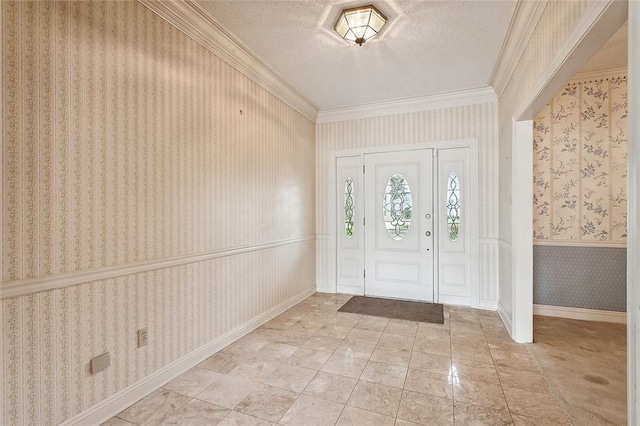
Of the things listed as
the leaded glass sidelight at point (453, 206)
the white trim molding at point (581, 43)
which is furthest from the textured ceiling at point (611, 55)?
the leaded glass sidelight at point (453, 206)

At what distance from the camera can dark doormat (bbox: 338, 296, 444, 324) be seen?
361cm

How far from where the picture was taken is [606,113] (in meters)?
3.41

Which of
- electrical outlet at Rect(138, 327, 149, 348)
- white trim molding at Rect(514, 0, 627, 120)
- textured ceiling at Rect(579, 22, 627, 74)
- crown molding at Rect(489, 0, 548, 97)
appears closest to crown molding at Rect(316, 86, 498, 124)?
crown molding at Rect(489, 0, 548, 97)

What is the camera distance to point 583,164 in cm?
348

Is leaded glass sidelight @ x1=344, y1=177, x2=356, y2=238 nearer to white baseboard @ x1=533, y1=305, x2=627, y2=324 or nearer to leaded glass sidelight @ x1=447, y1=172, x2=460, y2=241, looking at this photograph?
leaded glass sidelight @ x1=447, y1=172, x2=460, y2=241

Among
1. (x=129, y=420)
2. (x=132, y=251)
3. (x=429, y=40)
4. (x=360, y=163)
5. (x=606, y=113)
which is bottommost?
(x=129, y=420)

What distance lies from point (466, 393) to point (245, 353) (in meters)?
1.81

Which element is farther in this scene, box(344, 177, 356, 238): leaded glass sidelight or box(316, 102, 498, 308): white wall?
box(344, 177, 356, 238): leaded glass sidelight

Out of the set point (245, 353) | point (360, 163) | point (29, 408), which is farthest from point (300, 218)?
point (29, 408)

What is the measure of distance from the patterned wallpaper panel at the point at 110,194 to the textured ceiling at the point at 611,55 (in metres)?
3.60

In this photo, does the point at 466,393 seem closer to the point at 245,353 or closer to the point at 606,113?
the point at 245,353

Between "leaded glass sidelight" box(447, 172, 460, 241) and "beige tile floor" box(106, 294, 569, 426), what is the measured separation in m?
1.30

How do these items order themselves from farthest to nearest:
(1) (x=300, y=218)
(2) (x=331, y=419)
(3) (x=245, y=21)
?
(1) (x=300, y=218) → (3) (x=245, y=21) → (2) (x=331, y=419)

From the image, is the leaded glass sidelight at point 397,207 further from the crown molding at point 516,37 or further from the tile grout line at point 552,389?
the tile grout line at point 552,389
